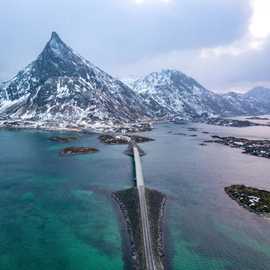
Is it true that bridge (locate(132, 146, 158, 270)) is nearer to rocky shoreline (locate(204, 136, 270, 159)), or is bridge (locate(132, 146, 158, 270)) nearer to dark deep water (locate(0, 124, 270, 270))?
dark deep water (locate(0, 124, 270, 270))

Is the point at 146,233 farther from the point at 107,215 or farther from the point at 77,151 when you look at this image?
the point at 77,151

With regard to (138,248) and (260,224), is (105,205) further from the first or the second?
(260,224)

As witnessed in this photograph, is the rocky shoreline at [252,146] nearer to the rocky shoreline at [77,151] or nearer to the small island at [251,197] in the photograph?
the small island at [251,197]

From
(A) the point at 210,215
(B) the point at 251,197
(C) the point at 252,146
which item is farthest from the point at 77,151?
(C) the point at 252,146

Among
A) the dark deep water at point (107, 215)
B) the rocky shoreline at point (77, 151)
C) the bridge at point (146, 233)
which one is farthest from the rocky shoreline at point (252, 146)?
the bridge at point (146, 233)

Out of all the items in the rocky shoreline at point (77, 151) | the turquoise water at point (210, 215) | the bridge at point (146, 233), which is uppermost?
the rocky shoreline at point (77, 151)

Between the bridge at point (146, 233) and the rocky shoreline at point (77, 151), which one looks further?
the rocky shoreline at point (77, 151)
